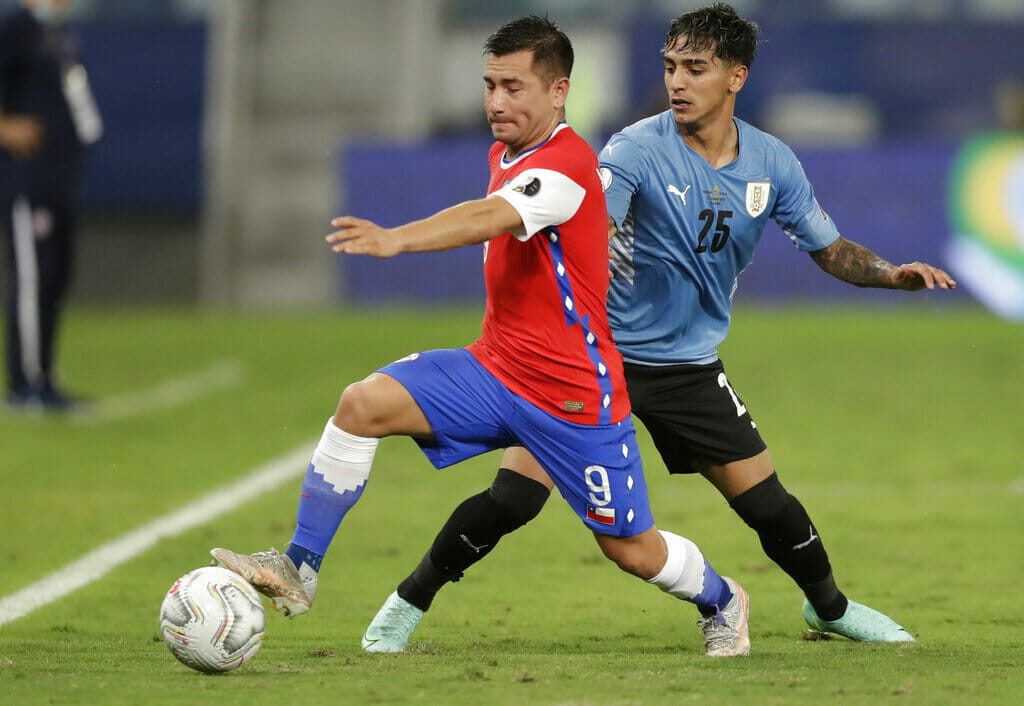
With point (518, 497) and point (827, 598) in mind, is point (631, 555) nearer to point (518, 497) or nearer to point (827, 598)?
point (518, 497)

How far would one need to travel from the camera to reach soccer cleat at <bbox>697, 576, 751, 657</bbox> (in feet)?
17.1

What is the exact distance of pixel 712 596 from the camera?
207 inches

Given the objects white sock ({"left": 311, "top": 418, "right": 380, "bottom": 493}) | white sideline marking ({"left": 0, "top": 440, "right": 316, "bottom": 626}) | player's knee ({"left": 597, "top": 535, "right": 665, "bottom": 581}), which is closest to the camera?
white sock ({"left": 311, "top": 418, "right": 380, "bottom": 493})

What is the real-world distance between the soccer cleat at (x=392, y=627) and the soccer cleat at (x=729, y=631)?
903mm

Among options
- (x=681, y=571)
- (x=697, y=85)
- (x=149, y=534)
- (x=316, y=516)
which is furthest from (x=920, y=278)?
(x=149, y=534)

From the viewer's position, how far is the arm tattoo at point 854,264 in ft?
17.9

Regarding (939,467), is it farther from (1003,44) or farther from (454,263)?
(1003,44)

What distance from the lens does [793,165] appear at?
5508 mm

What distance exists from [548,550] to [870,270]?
2372 millimetres

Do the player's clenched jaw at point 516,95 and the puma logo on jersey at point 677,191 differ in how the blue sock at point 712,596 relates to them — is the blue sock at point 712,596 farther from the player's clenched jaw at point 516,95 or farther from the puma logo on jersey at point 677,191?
the player's clenched jaw at point 516,95

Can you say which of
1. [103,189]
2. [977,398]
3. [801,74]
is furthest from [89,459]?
[801,74]

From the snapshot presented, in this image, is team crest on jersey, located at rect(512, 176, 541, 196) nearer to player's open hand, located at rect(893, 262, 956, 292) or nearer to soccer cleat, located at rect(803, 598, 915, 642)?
player's open hand, located at rect(893, 262, 956, 292)

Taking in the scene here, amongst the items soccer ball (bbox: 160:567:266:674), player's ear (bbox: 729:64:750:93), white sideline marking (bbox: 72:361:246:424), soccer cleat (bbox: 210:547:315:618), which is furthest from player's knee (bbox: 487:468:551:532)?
white sideline marking (bbox: 72:361:246:424)

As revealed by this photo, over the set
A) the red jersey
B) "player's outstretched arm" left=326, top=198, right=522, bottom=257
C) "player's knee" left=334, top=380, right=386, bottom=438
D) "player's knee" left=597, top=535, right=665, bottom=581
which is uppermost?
"player's outstretched arm" left=326, top=198, right=522, bottom=257
